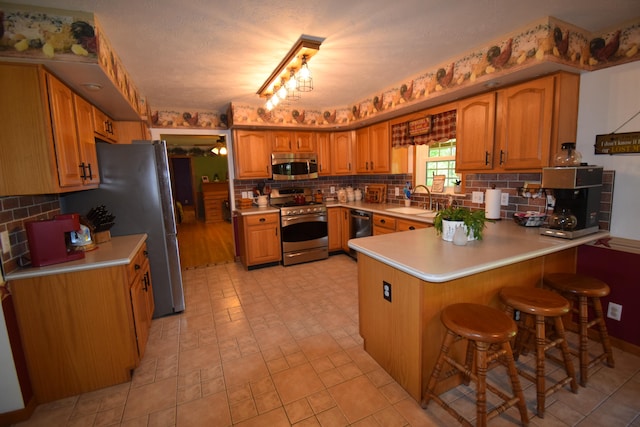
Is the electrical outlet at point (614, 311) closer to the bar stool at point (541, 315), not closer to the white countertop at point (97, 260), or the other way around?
the bar stool at point (541, 315)

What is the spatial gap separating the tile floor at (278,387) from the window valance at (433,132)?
2166 mm

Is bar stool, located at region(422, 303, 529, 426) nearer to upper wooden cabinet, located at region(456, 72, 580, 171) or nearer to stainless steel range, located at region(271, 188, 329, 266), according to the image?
upper wooden cabinet, located at region(456, 72, 580, 171)

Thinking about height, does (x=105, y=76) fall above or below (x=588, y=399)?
above

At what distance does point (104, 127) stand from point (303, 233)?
8.83 feet

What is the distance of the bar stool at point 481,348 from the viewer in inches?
55.9

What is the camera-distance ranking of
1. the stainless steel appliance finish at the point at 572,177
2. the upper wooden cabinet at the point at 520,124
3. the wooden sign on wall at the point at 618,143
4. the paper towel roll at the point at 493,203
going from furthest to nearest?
1. the paper towel roll at the point at 493,203
2. the upper wooden cabinet at the point at 520,124
3. the wooden sign on wall at the point at 618,143
4. the stainless steel appliance finish at the point at 572,177

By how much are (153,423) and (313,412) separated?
928mm

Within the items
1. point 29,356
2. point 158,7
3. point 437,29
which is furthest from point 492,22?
point 29,356

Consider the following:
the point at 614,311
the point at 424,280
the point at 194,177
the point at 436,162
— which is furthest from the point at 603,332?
the point at 194,177

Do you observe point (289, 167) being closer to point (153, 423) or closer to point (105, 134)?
point (105, 134)

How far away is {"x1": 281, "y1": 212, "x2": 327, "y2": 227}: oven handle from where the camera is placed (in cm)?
431

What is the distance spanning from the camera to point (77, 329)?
6.23 feet

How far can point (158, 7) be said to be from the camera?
1.76m

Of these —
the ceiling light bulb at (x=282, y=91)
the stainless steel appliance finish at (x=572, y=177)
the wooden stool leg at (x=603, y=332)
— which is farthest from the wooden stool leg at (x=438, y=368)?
the ceiling light bulb at (x=282, y=91)
